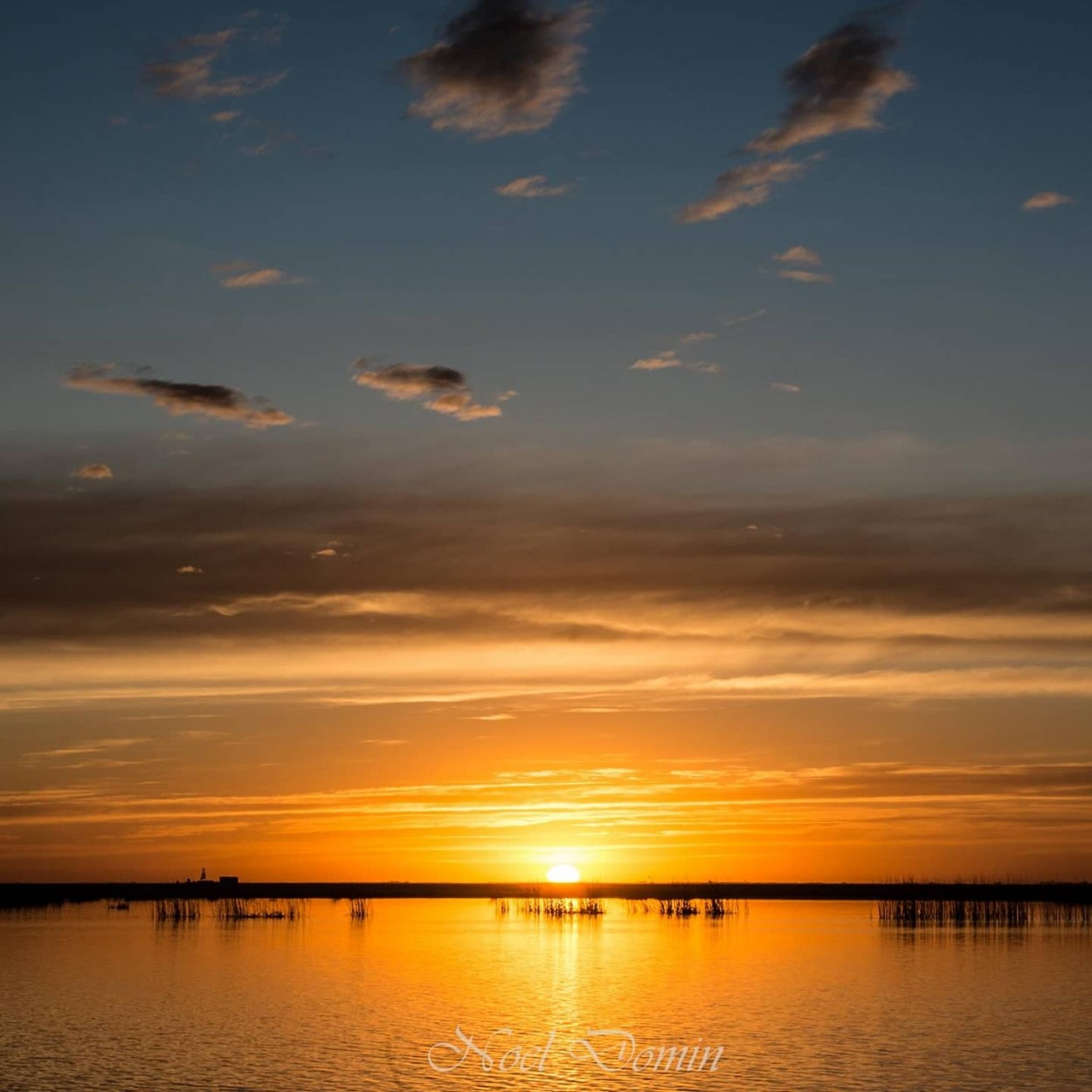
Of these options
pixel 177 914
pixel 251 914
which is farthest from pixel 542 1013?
pixel 251 914

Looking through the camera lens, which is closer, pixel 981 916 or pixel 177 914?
pixel 177 914

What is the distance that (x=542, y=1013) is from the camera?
45812 millimetres

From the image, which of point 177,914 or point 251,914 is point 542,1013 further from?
point 251,914

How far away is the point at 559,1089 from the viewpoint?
32844 millimetres

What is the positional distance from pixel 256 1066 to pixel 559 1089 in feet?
26.8

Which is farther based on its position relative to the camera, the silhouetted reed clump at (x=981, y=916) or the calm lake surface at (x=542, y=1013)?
the silhouetted reed clump at (x=981, y=916)

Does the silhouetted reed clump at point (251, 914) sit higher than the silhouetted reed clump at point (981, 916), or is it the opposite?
the silhouetted reed clump at point (981, 916)

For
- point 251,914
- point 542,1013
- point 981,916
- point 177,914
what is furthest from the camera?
point 251,914

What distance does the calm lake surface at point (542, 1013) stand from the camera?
1369 inches

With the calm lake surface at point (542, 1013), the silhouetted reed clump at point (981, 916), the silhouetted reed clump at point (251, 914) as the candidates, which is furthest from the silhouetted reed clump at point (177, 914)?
the silhouetted reed clump at point (981, 916)

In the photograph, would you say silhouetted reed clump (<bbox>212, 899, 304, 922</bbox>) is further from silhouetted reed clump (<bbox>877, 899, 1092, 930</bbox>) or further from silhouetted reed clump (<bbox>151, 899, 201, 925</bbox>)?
silhouetted reed clump (<bbox>877, 899, 1092, 930</bbox>)

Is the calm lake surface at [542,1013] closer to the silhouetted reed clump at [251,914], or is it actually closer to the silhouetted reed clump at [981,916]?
the silhouetted reed clump at [981,916]

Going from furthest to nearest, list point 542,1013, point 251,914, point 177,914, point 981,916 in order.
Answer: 1. point 251,914
2. point 981,916
3. point 177,914
4. point 542,1013

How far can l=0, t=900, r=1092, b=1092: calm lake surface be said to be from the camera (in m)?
34.8
